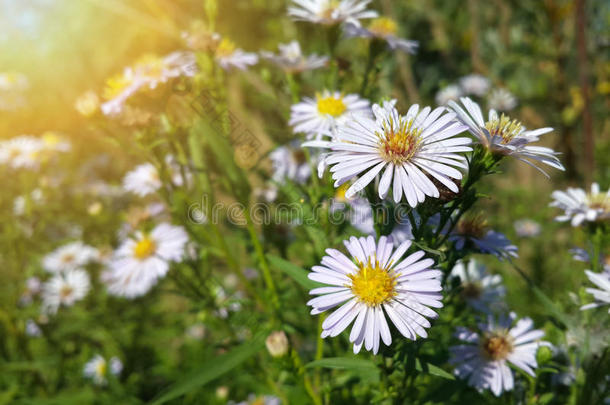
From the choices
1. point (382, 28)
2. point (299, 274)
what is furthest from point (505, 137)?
point (382, 28)

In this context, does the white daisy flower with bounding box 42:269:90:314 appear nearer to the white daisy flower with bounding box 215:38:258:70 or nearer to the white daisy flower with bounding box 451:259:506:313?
the white daisy flower with bounding box 215:38:258:70

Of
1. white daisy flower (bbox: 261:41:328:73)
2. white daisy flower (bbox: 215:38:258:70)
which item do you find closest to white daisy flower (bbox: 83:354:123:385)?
white daisy flower (bbox: 215:38:258:70)

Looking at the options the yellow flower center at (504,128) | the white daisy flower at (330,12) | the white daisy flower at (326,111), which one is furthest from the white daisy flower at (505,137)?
the white daisy flower at (330,12)

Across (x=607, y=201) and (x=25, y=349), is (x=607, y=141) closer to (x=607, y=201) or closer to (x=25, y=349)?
(x=607, y=201)

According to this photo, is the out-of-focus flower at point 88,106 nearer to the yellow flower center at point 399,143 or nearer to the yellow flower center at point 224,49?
the yellow flower center at point 224,49

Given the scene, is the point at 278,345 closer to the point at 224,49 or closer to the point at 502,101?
the point at 224,49

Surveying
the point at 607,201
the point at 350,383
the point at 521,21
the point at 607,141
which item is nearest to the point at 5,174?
the point at 350,383
